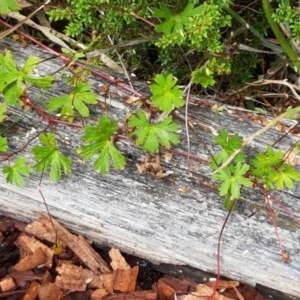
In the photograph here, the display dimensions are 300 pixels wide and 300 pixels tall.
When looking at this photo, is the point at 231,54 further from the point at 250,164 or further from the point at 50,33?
the point at 50,33

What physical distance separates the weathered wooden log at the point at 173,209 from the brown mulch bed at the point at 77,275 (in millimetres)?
44

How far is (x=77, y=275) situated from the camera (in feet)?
5.74

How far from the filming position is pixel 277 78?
2.12 meters

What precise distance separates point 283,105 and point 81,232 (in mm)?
844

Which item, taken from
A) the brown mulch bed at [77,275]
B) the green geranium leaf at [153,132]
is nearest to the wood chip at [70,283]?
the brown mulch bed at [77,275]

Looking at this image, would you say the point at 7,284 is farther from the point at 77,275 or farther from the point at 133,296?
the point at 133,296

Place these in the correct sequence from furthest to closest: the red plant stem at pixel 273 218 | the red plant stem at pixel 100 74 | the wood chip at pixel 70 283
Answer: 1. the red plant stem at pixel 100 74
2. the wood chip at pixel 70 283
3. the red plant stem at pixel 273 218

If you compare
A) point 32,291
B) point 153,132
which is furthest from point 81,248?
point 153,132

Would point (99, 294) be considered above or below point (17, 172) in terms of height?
below

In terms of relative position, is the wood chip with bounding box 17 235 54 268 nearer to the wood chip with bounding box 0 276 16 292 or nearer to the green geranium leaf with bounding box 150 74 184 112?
the wood chip with bounding box 0 276 16 292

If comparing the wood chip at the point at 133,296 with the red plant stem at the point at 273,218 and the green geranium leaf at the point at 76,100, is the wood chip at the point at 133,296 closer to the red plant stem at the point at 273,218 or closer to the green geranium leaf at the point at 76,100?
the red plant stem at the point at 273,218

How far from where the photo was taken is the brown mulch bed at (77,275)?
1.71m

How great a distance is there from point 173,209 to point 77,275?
371 mm

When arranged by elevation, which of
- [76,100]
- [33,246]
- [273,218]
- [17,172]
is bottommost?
[33,246]
